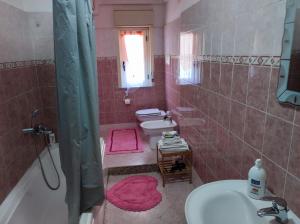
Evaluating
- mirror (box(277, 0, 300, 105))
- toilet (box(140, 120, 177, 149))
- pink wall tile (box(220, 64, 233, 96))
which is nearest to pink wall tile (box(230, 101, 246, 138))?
pink wall tile (box(220, 64, 233, 96))

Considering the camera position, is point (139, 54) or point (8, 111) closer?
point (8, 111)

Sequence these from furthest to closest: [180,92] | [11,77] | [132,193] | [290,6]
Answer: [180,92] → [132,193] → [11,77] → [290,6]

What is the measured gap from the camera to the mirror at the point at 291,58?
0.95 meters

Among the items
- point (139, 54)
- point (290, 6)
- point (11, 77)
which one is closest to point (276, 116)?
point (290, 6)

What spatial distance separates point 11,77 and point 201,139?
1.77 meters

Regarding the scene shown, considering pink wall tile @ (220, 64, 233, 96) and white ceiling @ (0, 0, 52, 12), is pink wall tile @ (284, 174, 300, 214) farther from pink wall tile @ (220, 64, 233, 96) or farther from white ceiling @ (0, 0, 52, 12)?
white ceiling @ (0, 0, 52, 12)

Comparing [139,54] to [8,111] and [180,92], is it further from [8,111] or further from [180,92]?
[8,111]

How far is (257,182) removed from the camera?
1.07 metres

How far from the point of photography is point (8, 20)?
191cm

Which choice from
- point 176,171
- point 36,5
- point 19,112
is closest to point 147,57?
point 36,5

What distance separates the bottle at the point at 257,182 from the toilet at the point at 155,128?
2046mm

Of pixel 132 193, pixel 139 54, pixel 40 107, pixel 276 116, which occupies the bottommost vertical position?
pixel 132 193

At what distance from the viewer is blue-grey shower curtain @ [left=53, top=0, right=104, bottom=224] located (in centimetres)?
133

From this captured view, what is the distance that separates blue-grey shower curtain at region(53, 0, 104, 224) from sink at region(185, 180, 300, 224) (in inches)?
31.7
